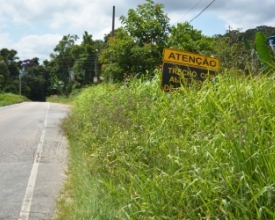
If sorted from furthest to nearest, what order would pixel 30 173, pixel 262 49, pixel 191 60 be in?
pixel 30 173
pixel 262 49
pixel 191 60

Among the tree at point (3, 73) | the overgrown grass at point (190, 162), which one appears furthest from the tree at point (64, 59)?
the overgrown grass at point (190, 162)

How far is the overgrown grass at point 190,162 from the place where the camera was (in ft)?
11.8

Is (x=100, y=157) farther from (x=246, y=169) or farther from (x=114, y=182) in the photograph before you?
(x=246, y=169)

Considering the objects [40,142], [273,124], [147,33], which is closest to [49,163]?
[40,142]

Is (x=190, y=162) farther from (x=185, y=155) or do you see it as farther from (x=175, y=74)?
(x=175, y=74)

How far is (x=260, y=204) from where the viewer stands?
339 centimetres

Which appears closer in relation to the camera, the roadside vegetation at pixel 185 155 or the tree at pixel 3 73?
the roadside vegetation at pixel 185 155

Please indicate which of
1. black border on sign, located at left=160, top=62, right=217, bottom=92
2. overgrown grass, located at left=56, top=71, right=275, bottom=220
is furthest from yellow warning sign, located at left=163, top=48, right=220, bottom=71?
overgrown grass, located at left=56, top=71, right=275, bottom=220

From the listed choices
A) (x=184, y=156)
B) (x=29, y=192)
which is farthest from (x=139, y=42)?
(x=184, y=156)

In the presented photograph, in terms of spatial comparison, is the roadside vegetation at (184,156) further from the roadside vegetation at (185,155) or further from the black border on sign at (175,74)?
the black border on sign at (175,74)

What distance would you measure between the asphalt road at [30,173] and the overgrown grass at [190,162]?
14.8 inches

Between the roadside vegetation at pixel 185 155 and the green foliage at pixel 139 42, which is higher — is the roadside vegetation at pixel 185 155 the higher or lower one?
the lower one

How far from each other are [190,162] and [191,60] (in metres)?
4.30

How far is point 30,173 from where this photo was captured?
9.07 metres
